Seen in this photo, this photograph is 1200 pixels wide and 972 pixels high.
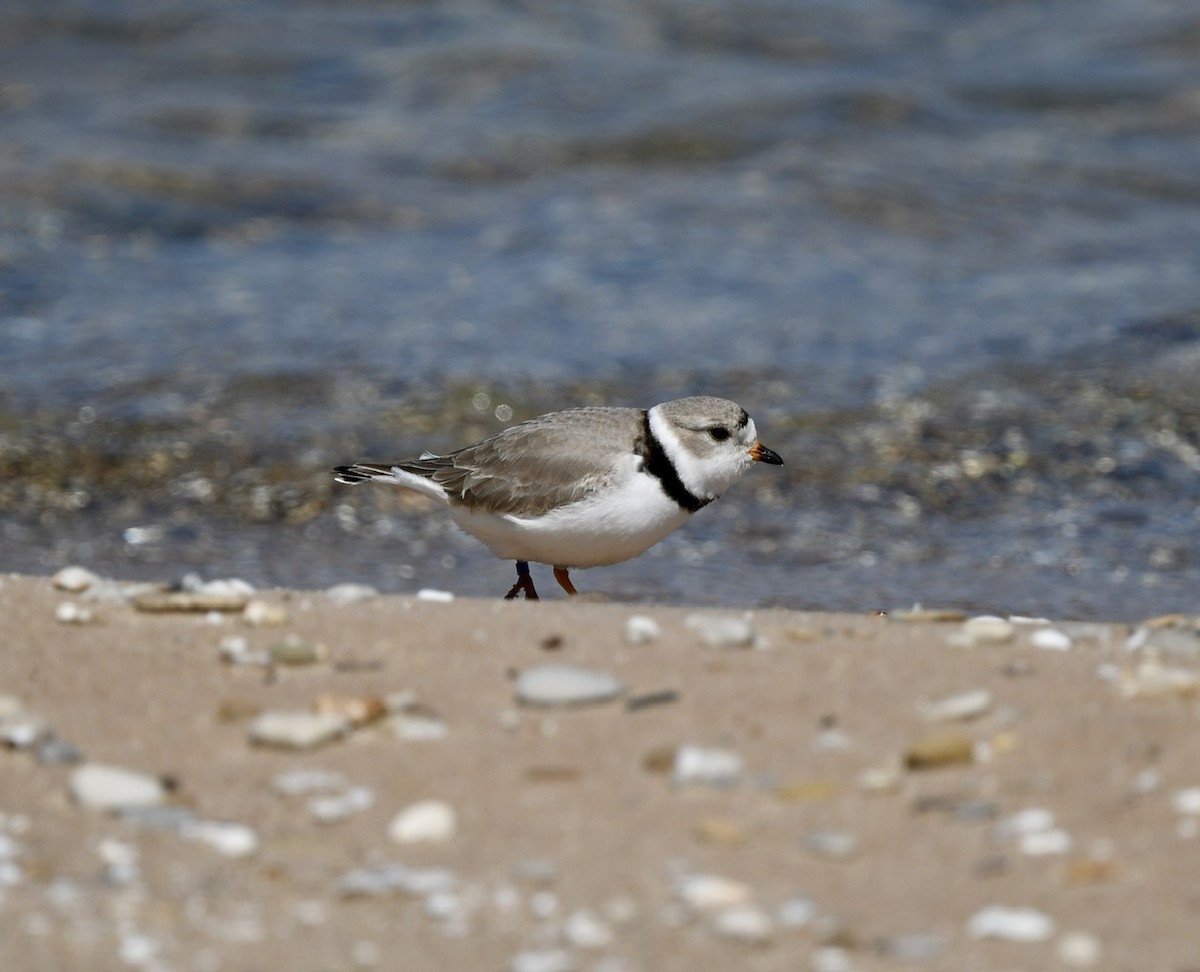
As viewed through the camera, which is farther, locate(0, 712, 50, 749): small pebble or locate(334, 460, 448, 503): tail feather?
locate(334, 460, 448, 503): tail feather

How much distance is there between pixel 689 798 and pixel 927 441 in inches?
230

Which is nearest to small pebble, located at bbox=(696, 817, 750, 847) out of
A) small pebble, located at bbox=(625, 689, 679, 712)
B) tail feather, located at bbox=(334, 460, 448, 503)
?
small pebble, located at bbox=(625, 689, 679, 712)

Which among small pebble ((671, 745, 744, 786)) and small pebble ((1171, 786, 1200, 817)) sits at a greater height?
small pebble ((1171, 786, 1200, 817))

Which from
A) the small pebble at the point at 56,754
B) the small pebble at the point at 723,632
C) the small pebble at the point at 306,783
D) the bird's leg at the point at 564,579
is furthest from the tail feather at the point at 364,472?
the small pebble at the point at 306,783

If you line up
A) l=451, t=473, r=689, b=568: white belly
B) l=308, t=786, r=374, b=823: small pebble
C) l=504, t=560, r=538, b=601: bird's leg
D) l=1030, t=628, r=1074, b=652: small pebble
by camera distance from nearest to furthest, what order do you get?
l=308, t=786, r=374, b=823: small pebble, l=1030, t=628, r=1074, b=652: small pebble, l=451, t=473, r=689, b=568: white belly, l=504, t=560, r=538, b=601: bird's leg

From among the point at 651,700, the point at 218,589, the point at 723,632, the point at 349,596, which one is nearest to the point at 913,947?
the point at 651,700

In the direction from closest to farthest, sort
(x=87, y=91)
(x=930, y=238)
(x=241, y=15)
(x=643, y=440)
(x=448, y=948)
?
(x=448, y=948) < (x=643, y=440) < (x=930, y=238) < (x=87, y=91) < (x=241, y=15)

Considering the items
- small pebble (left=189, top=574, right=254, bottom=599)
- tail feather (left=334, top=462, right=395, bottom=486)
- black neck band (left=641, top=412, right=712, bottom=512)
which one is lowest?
tail feather (left=334, top=462, right=395, bottom=486)

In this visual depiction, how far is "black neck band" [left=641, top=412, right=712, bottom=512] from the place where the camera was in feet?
19.6

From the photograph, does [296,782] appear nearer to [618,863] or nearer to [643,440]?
[618,863]

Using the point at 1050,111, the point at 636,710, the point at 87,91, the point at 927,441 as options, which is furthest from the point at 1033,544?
the point at 87,91

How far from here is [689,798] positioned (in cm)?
353

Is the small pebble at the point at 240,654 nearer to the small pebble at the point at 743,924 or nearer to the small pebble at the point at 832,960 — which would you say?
the small pebble at the point at 743,924

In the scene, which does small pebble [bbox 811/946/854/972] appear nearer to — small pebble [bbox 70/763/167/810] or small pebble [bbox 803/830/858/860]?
small pebble [bbox 803/830/858/860]
